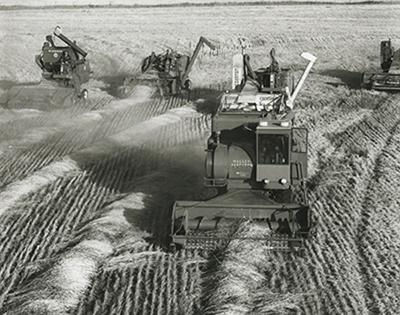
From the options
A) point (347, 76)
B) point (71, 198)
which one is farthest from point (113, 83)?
point (71, 198)

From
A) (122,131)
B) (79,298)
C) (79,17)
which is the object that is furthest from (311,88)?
(79,17)

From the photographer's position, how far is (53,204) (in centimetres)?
1489

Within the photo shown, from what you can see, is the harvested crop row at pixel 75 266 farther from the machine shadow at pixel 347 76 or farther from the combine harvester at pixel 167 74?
the machine shadow at pixel 347 76

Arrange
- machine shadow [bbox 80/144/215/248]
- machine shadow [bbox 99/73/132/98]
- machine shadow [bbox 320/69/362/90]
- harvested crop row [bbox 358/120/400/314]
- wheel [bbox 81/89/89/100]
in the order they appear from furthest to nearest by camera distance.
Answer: machine shadow [bbox 99/73/132/98], machine shadow [bbox 320/69/362/90], wheel [bbox 81/89/89/100], machine shadow [bbox 80/144/215/248], harvested crop row [bbox 358/120/400/314]

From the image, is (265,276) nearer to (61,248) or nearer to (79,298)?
(79,298)

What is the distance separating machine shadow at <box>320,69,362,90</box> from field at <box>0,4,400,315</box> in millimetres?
90

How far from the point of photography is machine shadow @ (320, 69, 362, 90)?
27353 millimetres

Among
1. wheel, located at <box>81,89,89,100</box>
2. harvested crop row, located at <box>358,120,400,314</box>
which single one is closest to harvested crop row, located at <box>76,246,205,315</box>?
harvested crop row, located at <box>358,120,400,314</box>

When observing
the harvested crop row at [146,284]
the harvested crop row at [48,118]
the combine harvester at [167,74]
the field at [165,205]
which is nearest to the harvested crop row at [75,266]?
the field at [165,205]

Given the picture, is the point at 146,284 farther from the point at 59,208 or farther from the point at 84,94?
the point at 84,94

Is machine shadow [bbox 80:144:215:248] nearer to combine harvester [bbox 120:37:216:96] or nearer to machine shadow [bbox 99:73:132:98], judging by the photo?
combine harvester [bbox 120:37:216:96]

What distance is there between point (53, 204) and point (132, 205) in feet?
6.03

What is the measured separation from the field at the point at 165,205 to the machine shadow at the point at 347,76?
0.30ft

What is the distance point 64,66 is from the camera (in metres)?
25.5
